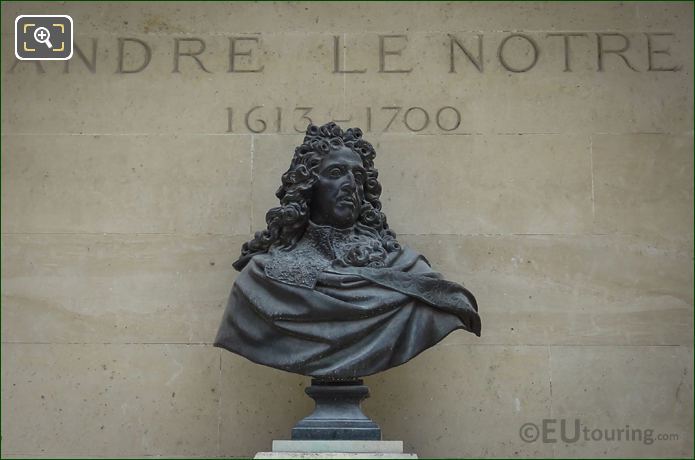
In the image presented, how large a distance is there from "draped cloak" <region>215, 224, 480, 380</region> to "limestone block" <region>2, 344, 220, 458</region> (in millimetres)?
1000

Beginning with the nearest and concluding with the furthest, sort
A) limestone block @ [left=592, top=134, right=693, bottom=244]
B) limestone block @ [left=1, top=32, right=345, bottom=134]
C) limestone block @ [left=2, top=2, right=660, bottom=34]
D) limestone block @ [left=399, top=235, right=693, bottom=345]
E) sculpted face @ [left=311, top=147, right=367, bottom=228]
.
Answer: sculpted face @ [left=311, top=147, right=367, bottom=228], limestone block @ [left=399, top=235, right=693, bottom=345], limestone block @ [left=592, top=134, right=693, bottom=244], limestone block @ [left=1, top=32, right=345, bottom=134], limestone block @ [left=2, top=2, right=660, bottom=34]

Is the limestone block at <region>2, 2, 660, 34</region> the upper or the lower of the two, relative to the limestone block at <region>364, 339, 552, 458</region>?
upper

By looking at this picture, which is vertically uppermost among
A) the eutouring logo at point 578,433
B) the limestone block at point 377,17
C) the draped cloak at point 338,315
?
the limestone block at point 377,17

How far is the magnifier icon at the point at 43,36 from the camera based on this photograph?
316 inches

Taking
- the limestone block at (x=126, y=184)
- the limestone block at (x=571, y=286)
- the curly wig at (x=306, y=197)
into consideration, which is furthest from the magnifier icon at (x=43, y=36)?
the limestone block at (x=571, y=286)

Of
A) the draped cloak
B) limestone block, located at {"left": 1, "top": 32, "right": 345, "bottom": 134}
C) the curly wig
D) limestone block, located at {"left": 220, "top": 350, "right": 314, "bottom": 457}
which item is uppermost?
limestone block, located at {"left": 1, "top": 32, "right": 345, "bottom": 134}

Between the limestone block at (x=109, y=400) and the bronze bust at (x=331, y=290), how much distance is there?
93 centimetres

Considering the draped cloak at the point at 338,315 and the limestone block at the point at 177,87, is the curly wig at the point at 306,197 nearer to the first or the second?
the draped cloak at the point at 338,315

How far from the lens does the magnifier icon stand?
8023 mm

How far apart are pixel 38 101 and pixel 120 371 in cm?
201

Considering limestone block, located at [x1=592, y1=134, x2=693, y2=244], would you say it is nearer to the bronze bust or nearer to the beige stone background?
the beige stone background

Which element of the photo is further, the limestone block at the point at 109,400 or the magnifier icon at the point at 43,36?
the magnifier icon at the point at 43,36

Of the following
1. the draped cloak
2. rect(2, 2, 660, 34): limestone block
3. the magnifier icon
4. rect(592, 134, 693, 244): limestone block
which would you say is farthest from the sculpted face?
the magnifier icon

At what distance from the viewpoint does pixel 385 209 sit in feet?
24.9
